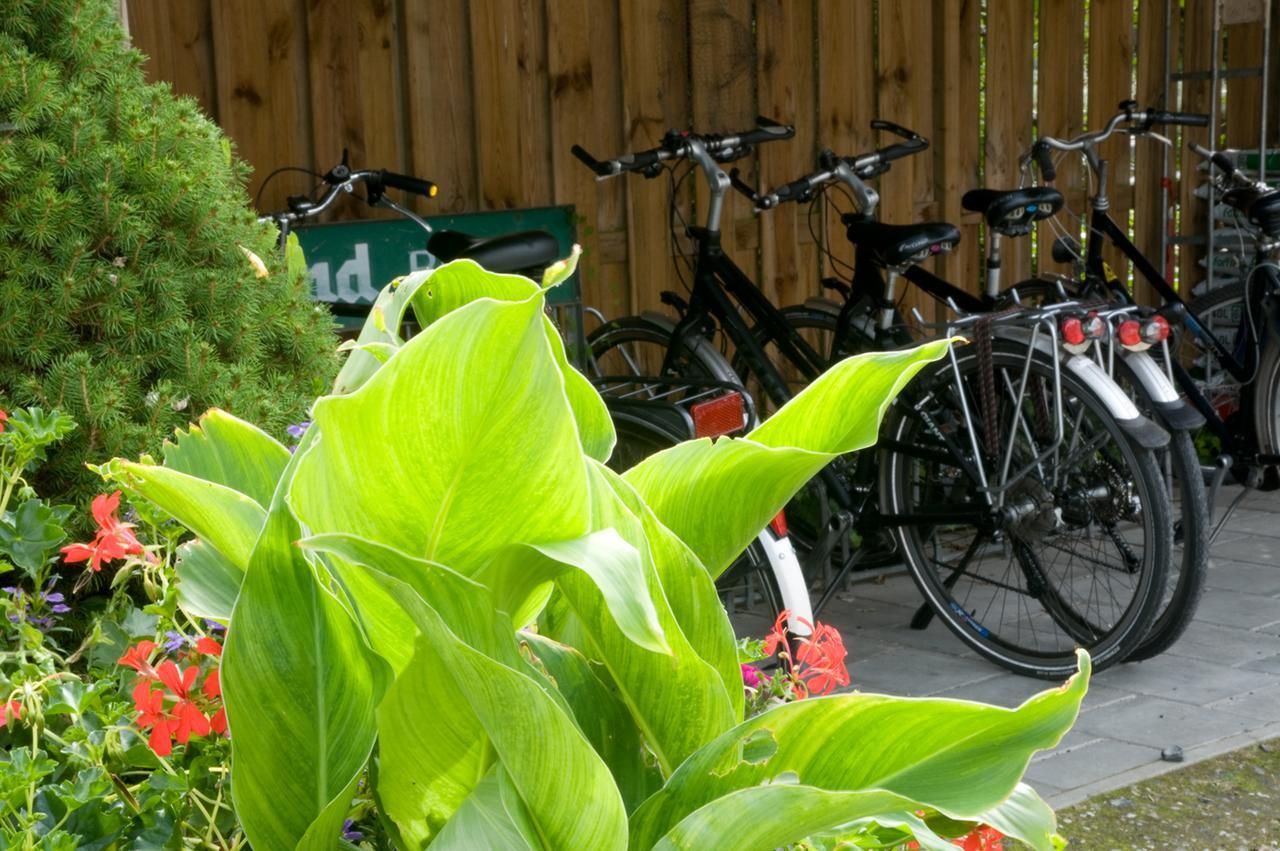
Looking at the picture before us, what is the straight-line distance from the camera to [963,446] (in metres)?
4.84

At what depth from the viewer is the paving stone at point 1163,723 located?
4.23 meters

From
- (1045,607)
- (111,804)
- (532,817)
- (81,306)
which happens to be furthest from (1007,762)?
(1045,607)

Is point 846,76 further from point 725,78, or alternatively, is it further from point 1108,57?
point 1108,57

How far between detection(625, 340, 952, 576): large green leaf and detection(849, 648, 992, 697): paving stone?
326 cm

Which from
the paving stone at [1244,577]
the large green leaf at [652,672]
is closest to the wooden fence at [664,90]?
the paving stone at [1244,577]

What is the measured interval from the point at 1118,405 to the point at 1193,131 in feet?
12.9

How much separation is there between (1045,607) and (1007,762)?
146 inches

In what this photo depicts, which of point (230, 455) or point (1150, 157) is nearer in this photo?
point (230, 455)

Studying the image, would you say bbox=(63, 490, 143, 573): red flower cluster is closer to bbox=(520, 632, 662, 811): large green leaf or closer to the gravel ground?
bbox=(520, 632, 662, 811): large green leaf

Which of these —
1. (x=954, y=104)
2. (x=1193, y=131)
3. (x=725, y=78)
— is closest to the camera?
(x=725, y=78)

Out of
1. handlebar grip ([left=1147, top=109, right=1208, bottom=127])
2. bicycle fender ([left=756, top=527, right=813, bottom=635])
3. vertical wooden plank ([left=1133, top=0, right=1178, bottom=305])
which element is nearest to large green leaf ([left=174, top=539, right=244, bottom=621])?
bicycle fender ([left=756, top=527, right=813, bottom=635])

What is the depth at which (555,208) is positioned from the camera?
568cm

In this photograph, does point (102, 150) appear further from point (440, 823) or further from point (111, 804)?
point (440, 823)

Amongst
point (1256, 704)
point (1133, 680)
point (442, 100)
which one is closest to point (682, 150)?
point (442, 100)
